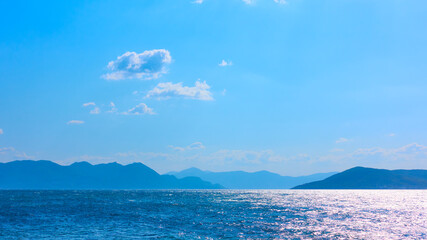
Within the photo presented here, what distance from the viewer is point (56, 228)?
56.9 metres

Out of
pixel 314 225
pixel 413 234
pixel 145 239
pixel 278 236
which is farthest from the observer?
pixel 314 225

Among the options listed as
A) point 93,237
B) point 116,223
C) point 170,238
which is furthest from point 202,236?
point 116,223

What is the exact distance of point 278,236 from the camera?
5053cm

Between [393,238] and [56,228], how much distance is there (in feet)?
178

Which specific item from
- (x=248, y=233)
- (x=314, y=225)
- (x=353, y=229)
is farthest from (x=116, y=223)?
(x=353, y=229)

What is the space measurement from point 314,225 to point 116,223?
123 feet

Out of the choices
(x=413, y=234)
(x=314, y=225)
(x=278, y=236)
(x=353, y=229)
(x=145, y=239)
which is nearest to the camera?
(x=145, y=239)

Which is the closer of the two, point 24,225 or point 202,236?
point 202,236

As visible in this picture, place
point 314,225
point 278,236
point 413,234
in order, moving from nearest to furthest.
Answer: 1. point 278,236
2. point 413,234
3. point 314,225

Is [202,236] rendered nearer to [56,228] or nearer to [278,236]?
[278,236]

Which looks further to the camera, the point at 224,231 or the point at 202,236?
the point at 224,231

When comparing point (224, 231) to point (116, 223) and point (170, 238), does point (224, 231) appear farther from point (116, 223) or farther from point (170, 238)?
point (116, 223)

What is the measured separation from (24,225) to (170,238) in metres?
30.9

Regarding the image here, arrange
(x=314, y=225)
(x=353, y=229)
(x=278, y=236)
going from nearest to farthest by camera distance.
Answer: (x=278, y=236)
(x=353, y=229)
(x=314, y=225)
